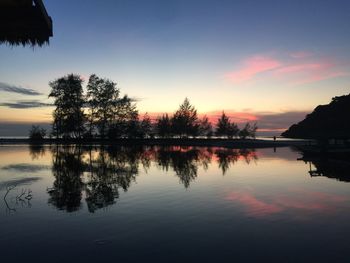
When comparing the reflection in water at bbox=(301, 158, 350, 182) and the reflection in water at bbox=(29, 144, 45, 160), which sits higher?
the reflection in water at bbox=(29, 144, 45, 160)

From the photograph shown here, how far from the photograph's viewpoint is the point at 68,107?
93000 millimetres

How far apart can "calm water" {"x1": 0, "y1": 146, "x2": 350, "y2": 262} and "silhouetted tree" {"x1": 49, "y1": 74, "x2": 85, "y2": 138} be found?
70.1 meters

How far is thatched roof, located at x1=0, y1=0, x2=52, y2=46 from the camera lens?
21.6ft

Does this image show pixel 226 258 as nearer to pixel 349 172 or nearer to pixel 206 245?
pixel 206 245

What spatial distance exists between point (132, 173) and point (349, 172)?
19.3 metres

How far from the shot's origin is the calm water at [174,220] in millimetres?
9734

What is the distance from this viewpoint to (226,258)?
366 inches

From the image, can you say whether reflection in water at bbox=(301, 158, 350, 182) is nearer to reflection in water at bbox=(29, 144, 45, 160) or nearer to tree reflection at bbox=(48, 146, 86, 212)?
tree reflection at bbox=(48, 146, 86, 212)

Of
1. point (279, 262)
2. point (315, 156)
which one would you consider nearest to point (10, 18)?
point (279, 262)

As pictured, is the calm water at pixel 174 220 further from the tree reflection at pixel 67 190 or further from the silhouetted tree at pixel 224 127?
the silhouetted tree at pixel 224 127

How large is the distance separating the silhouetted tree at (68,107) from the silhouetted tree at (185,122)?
1808 inches

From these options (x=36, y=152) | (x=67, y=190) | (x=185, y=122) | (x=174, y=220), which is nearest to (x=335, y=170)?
(x=174, y=220)

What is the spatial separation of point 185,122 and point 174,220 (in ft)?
387

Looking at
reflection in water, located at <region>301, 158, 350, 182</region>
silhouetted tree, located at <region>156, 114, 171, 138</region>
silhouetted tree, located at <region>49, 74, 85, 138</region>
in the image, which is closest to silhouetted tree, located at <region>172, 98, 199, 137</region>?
silhouetted tree, located at <region>156, 114, 171, 138</region>
